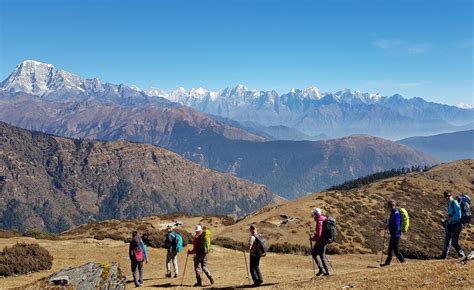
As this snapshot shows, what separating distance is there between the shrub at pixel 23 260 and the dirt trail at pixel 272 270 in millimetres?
838

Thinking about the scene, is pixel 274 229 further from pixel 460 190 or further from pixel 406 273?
pixel 460 190

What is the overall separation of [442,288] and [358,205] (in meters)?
59.8

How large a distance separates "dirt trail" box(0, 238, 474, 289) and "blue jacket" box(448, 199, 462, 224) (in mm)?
2928

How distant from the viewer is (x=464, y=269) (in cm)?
1881

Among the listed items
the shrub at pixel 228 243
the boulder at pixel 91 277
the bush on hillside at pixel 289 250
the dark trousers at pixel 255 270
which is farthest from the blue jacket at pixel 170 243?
the bush on hillside at pixel 289 250

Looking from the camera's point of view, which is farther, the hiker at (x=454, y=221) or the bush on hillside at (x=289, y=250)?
the bush on hillside at (x=289, y=250)

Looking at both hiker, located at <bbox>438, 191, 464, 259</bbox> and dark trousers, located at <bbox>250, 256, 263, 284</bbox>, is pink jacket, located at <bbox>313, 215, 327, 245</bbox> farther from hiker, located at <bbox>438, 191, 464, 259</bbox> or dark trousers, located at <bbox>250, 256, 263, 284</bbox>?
hiker, located at <bbox>438, 191, 464, 259</bbox>

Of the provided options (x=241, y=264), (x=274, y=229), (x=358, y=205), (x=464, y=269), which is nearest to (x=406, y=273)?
(x=464, y=269)

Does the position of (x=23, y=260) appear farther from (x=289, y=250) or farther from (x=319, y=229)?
(x=289, y=250)

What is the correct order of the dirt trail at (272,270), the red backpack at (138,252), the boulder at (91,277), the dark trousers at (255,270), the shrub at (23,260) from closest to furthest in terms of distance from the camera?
the boulder at (91,277) < the dirt trail at (272,270) < the dark trousers at (255,270) < the red backpack at (138,252) < the shrub at (23,260)

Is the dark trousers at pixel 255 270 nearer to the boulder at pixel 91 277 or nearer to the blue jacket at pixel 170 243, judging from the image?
the boulder at pixel 91 277

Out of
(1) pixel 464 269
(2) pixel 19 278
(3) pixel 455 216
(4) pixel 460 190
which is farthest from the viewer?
(4) pixel 460 190

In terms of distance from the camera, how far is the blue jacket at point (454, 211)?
22.8 meters

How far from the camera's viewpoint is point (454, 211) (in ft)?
75.1
